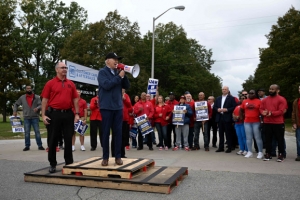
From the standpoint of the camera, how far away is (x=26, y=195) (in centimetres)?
516

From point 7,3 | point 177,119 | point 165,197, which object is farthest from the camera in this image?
point 7,3

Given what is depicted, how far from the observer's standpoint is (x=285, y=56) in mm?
36594

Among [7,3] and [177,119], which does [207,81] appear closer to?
[7,3]

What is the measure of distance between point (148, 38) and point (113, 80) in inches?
2065

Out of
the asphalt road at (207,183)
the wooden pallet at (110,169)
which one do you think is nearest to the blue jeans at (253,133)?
the asphalt road at (207,183)

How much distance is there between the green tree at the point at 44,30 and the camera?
159 ft

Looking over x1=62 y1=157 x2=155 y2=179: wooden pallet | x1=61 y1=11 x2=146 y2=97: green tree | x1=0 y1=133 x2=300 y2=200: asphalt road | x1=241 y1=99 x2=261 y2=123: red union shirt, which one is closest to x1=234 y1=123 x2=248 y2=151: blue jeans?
x1=241 y1=99 x2=261 y2=123: red union shirt

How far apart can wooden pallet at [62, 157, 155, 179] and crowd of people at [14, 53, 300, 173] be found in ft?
0.86

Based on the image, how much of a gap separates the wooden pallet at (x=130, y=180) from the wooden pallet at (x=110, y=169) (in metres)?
0.11

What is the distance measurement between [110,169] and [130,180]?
470 millimetres

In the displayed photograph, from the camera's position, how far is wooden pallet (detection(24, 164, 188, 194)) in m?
5.29

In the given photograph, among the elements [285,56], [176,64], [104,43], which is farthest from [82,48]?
[285,56]

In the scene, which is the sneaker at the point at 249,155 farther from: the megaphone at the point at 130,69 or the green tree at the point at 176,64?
the green tree at the point at 176,64

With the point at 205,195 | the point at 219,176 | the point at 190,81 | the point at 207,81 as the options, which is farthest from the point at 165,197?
the point at 207,81
